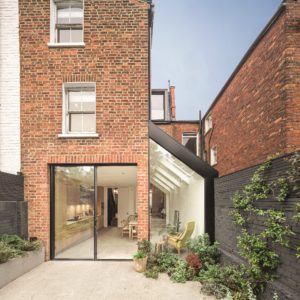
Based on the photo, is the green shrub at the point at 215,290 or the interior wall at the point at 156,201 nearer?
the green shrub at the point at 215,290

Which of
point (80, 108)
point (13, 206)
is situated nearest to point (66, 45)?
point (80, 108)

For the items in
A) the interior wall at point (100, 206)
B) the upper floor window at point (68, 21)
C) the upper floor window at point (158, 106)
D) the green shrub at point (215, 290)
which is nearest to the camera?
the green shrub at point (215, 290)

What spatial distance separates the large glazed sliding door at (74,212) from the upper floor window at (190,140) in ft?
42.5

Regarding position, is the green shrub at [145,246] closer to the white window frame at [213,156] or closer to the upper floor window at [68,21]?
the upper floor window at [68,21]

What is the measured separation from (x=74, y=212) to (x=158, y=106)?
50.8 feet

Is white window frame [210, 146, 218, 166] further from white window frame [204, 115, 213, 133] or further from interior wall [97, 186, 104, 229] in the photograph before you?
interior wall [97, 186, 104, 229]

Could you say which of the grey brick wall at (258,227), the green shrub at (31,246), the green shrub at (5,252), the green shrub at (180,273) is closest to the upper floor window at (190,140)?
the grey brick wall at (258,227)

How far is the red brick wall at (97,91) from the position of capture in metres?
8.84

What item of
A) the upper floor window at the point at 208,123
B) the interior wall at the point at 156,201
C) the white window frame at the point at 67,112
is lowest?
the interior wall at the point at 156,201

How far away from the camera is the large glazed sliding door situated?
8.99m

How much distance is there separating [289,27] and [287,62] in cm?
93

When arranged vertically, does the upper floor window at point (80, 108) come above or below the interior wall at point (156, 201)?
above

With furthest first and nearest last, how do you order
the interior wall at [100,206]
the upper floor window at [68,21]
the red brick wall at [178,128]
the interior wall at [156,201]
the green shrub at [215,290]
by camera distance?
the interior wall at [156,201]
the red brick wall at [178,128]
the interior wall at [100,206]
the upper floor window at [68,21]
the green shrub at [215,290]

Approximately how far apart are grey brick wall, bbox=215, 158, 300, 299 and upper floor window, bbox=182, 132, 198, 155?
41.2 feet
